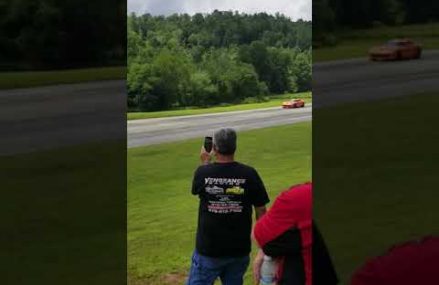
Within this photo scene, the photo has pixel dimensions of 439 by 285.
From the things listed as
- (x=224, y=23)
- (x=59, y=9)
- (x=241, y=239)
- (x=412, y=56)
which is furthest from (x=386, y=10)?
(x=59, y=9)

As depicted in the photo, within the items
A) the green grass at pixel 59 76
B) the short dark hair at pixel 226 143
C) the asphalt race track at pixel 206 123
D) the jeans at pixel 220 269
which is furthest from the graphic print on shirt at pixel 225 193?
the green grass at pixel 59 76

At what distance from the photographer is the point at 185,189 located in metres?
3.21

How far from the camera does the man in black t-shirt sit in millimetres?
2961

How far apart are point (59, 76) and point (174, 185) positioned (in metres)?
0.73

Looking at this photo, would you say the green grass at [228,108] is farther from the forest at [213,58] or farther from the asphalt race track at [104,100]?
the asphalt race track at [104,100]

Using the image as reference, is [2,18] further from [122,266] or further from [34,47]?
[122,266]

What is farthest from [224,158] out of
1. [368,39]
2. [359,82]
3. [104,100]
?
[368,39]

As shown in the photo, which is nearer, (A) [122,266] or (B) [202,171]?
(B) [202,171]

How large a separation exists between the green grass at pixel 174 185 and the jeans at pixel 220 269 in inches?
3.8

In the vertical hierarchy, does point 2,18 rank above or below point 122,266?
above

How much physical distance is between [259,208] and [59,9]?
125cm

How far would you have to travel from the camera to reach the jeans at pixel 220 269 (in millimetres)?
3059

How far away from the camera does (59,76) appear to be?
10.00 ft

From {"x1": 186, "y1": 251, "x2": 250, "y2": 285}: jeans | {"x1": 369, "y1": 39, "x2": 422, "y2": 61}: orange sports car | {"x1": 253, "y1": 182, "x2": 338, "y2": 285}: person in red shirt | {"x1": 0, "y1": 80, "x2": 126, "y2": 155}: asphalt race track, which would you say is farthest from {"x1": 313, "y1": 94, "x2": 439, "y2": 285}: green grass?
{"x1": 0, "y1": 80, "x2": 126, "y2": 155}: asphalt race track
